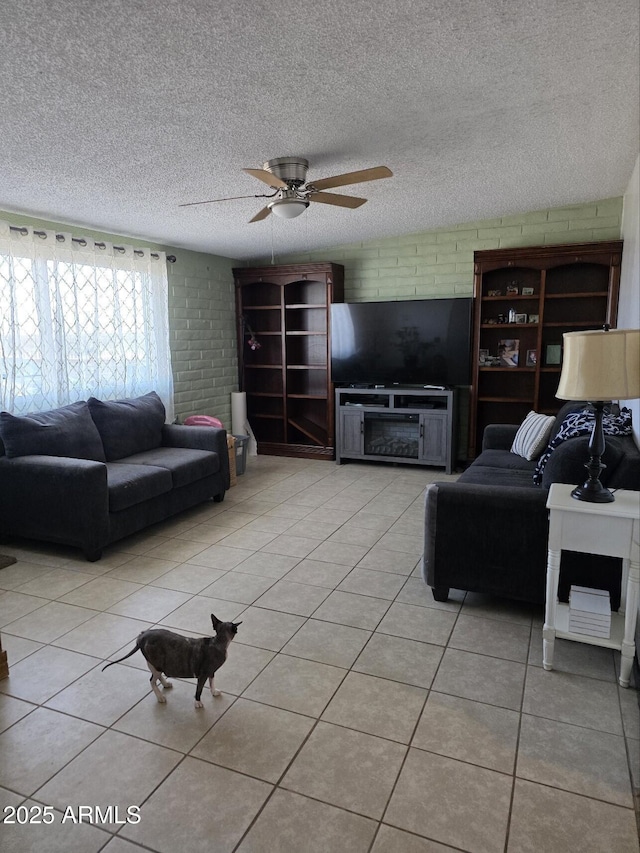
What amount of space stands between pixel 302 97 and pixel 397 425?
3.77m

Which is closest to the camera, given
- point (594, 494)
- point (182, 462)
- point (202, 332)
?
point (594, 494)

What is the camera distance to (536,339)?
5.39 m

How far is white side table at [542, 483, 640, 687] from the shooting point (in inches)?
83.8

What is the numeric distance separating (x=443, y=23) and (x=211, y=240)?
3724 mm

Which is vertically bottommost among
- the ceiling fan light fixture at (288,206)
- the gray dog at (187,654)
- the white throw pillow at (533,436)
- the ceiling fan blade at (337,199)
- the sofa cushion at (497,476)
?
the gray dog at (187,654)

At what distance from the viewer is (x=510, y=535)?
2660 mm

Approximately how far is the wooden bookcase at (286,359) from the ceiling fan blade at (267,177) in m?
3.02

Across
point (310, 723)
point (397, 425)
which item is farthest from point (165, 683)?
point (397, 425)

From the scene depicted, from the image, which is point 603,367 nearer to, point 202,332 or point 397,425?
point 397,425

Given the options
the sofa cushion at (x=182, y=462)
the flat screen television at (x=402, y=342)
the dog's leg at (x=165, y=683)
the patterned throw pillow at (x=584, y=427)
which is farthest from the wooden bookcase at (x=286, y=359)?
the dog's leg at (x=165, y=683)

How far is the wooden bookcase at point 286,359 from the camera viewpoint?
6.27m

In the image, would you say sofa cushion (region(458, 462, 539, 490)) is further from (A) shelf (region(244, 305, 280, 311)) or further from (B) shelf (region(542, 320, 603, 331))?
(A) shelf (region(244, 305, 280, 311))

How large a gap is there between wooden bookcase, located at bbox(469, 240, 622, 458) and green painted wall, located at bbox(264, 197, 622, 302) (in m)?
0.30

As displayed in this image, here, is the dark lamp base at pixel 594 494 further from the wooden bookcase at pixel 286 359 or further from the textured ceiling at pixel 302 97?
the wooden bookcase at pixel 286 359
